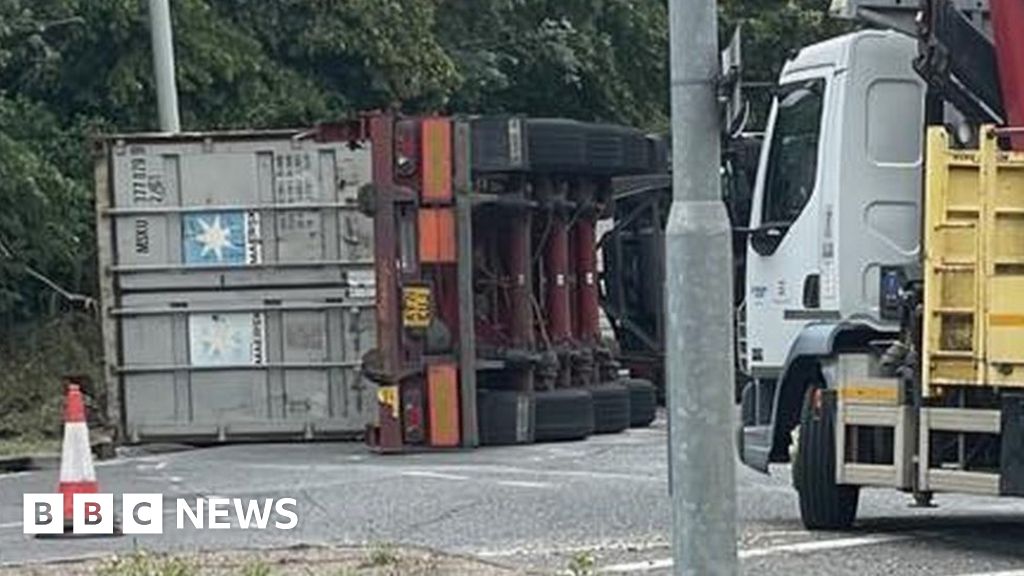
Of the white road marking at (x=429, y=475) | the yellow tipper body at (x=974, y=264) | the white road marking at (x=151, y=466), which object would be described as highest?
the yellow tipper body at (x=974, y=264)

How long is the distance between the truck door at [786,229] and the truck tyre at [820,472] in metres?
0.59

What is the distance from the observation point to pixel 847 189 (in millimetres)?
12312

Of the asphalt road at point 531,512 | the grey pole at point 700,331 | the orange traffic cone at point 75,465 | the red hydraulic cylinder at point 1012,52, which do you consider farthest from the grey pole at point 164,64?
the grey pole at point 700,331

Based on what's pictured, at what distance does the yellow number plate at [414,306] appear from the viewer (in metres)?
19.6

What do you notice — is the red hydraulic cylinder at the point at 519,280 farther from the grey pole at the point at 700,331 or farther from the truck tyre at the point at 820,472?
the grey pole at the point at 700,331

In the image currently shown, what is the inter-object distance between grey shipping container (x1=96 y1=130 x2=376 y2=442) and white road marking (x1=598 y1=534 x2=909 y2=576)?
343 inches

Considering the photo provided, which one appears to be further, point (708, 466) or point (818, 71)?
point (818, 71)

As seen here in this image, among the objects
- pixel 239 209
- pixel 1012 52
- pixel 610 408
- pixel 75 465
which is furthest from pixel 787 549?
pixel 239 209

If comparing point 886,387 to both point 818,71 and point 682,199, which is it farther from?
point 682,199

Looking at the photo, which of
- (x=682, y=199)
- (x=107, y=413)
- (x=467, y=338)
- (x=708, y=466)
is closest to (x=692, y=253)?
(x=682, y=199)

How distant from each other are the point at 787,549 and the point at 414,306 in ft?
26.9

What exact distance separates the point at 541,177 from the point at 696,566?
13.8 meters

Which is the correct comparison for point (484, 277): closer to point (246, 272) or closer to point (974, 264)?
point (246, 272)

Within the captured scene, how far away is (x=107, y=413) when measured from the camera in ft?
71.6
